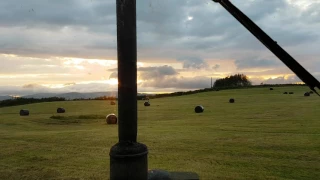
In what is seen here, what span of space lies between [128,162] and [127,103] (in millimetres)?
946

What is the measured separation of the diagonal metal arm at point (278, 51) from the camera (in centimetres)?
417

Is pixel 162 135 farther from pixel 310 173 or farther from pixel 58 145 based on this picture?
pixel 310 173

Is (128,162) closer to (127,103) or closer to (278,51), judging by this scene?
(127,103)

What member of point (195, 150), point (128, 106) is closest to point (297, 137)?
point (195, 150)

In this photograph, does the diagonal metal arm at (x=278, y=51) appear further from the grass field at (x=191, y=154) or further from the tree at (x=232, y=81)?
the tree at (x=232, y=81)

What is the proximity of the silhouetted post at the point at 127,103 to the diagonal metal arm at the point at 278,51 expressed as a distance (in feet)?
5.93

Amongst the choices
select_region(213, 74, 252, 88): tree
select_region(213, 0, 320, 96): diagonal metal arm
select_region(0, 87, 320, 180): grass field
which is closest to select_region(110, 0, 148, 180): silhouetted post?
select_region(213, 0, 320, 96): diagonal metal arm

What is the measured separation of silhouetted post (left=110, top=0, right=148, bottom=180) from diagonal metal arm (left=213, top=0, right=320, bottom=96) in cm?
181

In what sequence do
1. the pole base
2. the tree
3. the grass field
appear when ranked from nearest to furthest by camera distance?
1. the pole base
2. the grass field
3. the tree

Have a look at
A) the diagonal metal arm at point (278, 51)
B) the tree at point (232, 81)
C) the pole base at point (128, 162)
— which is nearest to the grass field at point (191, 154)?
the pole base at point (128, 162)

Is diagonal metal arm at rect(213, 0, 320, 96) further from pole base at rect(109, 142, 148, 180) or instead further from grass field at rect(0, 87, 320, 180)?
grass field at rect(0, 87, 320, 180)

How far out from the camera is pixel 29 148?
461 inches

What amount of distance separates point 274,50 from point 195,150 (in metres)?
6.95

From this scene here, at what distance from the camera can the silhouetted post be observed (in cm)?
532
